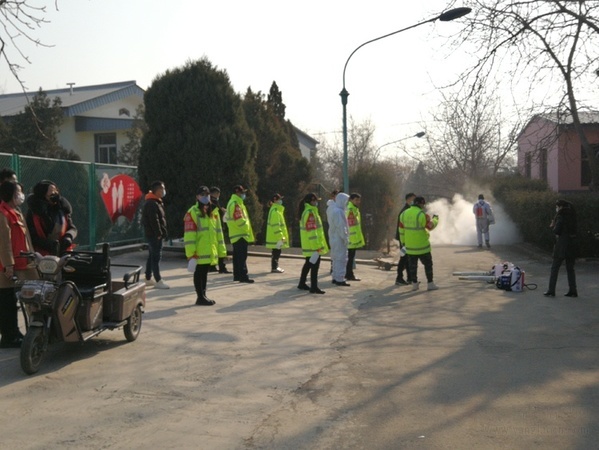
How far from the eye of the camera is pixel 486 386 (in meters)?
7.20

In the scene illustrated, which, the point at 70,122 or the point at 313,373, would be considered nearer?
the point at 313,373

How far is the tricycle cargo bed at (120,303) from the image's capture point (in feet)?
27.7

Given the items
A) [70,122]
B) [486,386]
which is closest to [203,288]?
[486,386]

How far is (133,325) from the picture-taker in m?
9.13

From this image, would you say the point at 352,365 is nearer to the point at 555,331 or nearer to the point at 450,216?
the point at 555,331

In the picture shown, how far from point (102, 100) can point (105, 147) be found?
230cm

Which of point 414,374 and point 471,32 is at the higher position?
point 471,32

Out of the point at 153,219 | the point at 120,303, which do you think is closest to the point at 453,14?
the point at 153,219

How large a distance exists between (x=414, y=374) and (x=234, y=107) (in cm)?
1323

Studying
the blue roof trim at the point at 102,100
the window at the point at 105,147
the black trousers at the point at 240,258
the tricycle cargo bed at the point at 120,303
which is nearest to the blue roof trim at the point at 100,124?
the blue roof trim at the point at 102,100

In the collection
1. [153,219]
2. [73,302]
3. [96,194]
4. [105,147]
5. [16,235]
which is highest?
[105,147]

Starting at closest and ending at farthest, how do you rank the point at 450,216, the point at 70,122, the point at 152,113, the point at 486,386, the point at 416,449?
the point at 416,449 → the point at 486,386 → the point at 152,113 → the point at 70,122 → the point at 450,216

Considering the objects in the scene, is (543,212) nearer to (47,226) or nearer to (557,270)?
(557,270)

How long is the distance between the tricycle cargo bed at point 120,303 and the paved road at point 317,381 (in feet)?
1.41
